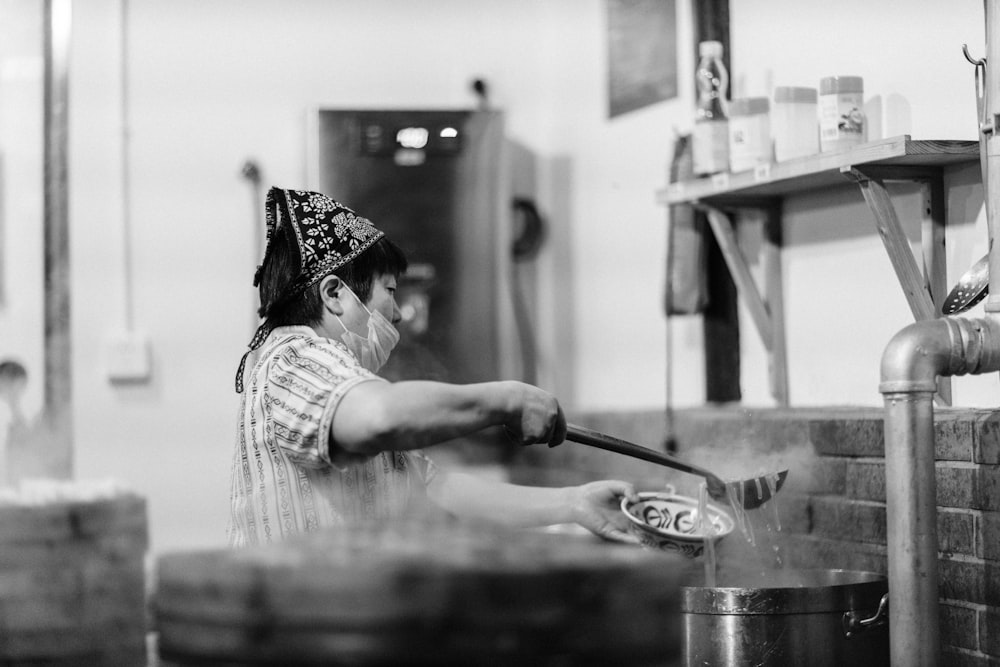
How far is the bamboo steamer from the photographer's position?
87cm

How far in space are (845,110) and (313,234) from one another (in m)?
1.21

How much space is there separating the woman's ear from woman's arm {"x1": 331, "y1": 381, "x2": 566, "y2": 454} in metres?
0.47

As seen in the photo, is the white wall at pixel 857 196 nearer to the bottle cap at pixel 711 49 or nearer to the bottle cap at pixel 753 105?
the bottle cap at pixel 711 49

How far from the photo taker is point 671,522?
7.29ft

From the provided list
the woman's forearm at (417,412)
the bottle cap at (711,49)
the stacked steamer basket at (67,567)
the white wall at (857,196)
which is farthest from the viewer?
the bottle cap at (711,49)

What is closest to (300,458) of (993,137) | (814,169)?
(993,137)

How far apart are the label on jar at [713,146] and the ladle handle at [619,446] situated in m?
1.00

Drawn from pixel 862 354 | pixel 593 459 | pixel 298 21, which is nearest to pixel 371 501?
pixel 862 354

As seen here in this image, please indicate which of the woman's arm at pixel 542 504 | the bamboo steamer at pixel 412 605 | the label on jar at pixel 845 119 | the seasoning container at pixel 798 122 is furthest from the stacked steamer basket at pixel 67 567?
the seasoning container at pixel 798 122

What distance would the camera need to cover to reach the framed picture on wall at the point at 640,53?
12.3ft

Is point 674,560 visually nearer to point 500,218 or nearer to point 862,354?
point 862,354

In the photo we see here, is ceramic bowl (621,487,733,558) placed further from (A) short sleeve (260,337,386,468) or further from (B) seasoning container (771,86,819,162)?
(B) seasoning container (771,86,819,162)

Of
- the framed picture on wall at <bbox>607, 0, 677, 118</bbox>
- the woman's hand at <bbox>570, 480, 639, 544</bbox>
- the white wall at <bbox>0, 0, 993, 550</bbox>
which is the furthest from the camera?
the white wall at <bbox>0, 0, 993, 550</bbox>

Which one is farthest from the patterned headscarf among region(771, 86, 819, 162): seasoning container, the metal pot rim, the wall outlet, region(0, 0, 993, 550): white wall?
the wall outlet
